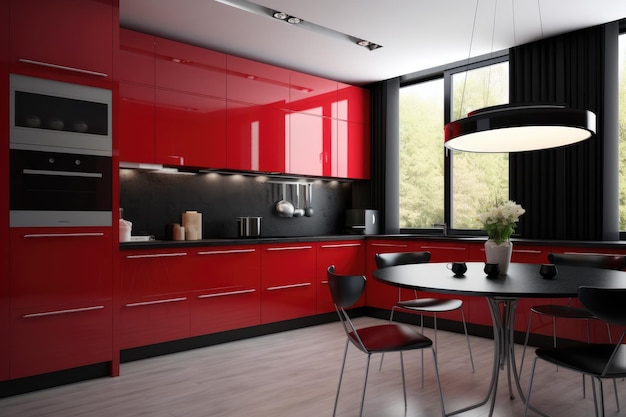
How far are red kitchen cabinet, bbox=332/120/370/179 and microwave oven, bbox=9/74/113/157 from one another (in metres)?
2.78

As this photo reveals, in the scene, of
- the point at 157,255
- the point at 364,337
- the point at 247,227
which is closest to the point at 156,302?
the point at 157,255

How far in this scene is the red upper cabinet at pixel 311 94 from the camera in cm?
528

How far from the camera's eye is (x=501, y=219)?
2.91 metres

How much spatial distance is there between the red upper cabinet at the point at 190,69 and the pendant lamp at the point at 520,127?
241 cm

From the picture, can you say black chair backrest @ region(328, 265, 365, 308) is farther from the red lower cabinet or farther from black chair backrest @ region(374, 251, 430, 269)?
the red lower cabinet

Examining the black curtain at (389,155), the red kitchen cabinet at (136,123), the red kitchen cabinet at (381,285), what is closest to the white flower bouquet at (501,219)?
the red kitchen cabinet at (381,285)

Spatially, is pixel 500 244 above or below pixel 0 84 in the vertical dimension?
below

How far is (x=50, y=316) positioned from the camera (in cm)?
326

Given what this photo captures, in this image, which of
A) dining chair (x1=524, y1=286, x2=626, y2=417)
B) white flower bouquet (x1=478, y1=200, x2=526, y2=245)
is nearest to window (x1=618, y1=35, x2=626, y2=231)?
white flower bouquet (x1=478, y1=200, x2=526, y2=245)

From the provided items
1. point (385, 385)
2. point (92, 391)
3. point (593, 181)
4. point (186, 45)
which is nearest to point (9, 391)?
point (92, 391)

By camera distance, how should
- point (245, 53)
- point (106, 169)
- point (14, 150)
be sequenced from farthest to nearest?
point (245, 53)
point (106, 169)
point (14, 150)

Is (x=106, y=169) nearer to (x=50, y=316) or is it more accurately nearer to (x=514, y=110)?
(x=50, y=316)

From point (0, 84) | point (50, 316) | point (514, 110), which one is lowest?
point (50, 316)

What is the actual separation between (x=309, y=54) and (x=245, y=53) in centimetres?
63
